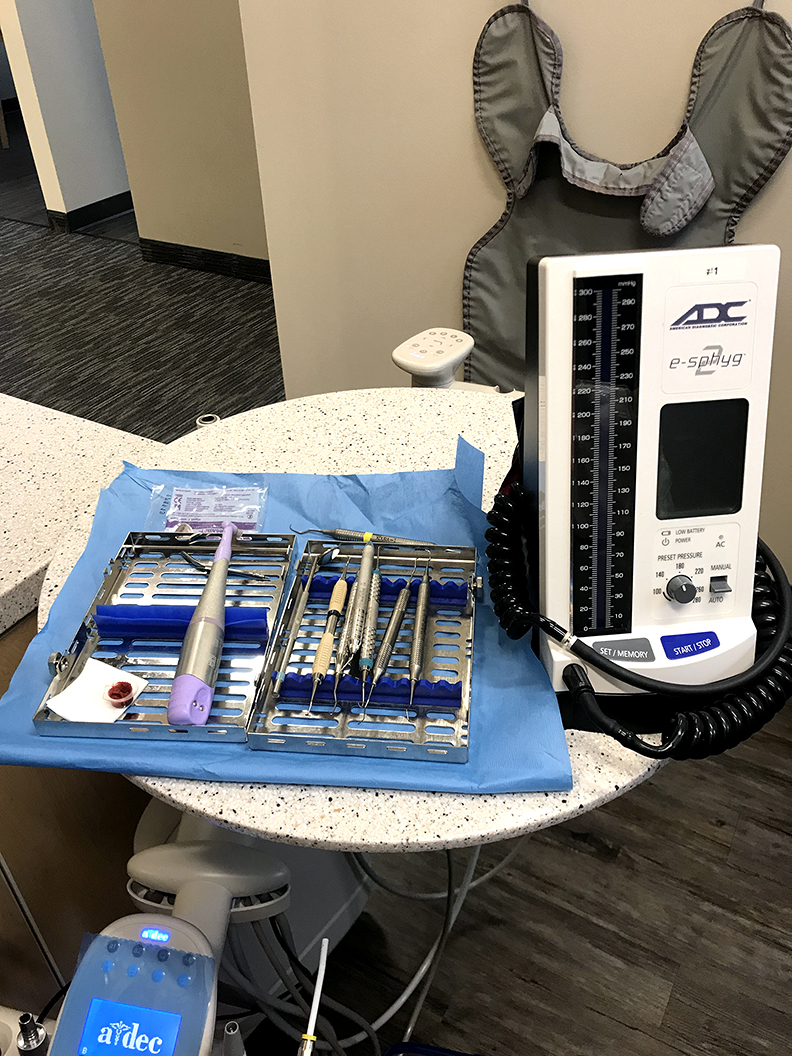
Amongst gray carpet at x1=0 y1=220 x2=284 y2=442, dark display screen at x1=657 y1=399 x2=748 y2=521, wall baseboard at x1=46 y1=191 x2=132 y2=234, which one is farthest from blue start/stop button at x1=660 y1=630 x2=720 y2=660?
wall baseboard at x1=46 y1=191 x2=132 y2=234

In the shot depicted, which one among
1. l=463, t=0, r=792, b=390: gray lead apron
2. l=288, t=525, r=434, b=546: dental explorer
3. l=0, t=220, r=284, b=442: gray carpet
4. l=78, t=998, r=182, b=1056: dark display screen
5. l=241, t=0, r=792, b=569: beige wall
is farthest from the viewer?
l=0, t=220, r=284, b=442: gray carpet

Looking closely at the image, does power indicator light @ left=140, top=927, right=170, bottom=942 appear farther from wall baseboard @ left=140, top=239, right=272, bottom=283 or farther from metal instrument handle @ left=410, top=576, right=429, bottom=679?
wall baseboard @ left=140, top=239, right=272, bottom=283

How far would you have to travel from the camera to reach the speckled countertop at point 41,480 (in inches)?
42.1

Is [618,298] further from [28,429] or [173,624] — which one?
[28,429]

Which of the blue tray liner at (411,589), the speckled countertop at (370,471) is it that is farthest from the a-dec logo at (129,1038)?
the blue tray liner at (411,589)

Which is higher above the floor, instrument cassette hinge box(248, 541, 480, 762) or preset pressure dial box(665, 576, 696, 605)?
preset pressure dial box(665, 576, 696, 605)

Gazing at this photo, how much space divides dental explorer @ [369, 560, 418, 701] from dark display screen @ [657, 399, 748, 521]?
241 millimetres

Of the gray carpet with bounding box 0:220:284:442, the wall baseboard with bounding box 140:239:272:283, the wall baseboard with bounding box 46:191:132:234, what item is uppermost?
the wall baseboard with bounding box 46:191:132:234

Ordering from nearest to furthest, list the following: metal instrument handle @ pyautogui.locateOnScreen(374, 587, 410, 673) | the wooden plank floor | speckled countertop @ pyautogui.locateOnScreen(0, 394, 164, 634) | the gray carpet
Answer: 1. metal instrument handle @ pyautogui.locateOnScreen(374, 587, 410, 673)
2. speckled countertop @ pyautogui.locateOnScreen(0, 394, 164, 634)
3. the wooden plank floor
4. the gray carpet

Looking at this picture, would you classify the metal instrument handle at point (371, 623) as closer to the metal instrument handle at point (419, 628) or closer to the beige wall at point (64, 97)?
the metal instrument handle at point (419, 628)

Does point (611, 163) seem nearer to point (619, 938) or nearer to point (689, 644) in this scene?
point (689, 644)

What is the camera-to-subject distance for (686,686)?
0.72 meters

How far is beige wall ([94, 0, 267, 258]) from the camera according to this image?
136 inches

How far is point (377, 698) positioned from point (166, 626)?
22 centimetres
